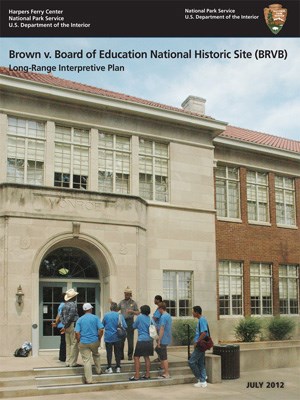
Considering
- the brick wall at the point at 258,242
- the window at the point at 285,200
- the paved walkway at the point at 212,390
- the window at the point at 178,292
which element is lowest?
the paved walkway at the point at 212,390

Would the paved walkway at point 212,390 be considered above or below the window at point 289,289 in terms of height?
below

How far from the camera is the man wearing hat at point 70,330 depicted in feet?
44.7

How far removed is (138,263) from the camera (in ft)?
58.2

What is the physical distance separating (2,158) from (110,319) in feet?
21.1

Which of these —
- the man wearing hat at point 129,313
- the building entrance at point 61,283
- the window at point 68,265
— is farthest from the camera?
the window at point 68,265

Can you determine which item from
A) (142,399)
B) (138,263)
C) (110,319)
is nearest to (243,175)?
(138,263)

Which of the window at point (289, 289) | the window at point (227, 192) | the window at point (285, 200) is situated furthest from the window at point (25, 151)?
the window at point (289, 289)

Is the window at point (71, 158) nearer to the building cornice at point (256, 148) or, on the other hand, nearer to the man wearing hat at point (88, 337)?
the building cornice at point (256, 148)

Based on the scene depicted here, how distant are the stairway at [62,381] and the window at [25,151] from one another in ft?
21.3

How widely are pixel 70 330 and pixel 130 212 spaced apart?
5236 mm

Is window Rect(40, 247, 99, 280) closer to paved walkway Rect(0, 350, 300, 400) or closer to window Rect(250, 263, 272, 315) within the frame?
paved walkway Rect(0, 350, 300, 400)
